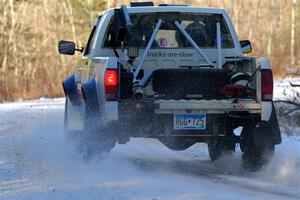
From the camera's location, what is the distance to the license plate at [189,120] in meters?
8.17

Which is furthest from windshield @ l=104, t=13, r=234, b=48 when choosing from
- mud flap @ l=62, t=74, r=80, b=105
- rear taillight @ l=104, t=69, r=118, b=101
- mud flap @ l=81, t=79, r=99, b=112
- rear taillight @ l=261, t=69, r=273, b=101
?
rear taillight @ l=261, t=69, r=273, b=101

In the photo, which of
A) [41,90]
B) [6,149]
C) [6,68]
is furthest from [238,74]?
[6,68]

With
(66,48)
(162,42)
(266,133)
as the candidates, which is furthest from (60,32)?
(266,133)

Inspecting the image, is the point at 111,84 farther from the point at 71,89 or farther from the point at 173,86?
the point at 71,89

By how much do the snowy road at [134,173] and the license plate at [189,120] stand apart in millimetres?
596

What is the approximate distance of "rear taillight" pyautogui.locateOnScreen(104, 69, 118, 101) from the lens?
7996mm

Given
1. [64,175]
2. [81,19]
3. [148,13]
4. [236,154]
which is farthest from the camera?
[81,19]

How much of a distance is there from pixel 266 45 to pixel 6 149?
53.2 meters

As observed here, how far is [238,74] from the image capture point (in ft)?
28.4

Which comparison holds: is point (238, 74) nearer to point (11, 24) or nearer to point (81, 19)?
point (11, 24)

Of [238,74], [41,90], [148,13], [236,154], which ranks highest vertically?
[148,13]

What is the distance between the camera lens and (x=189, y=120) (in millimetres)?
8195

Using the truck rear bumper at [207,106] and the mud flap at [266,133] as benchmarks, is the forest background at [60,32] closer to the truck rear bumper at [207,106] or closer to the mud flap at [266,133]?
the mud flap at [266,133]

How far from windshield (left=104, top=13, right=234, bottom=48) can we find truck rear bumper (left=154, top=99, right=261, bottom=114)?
138cm
